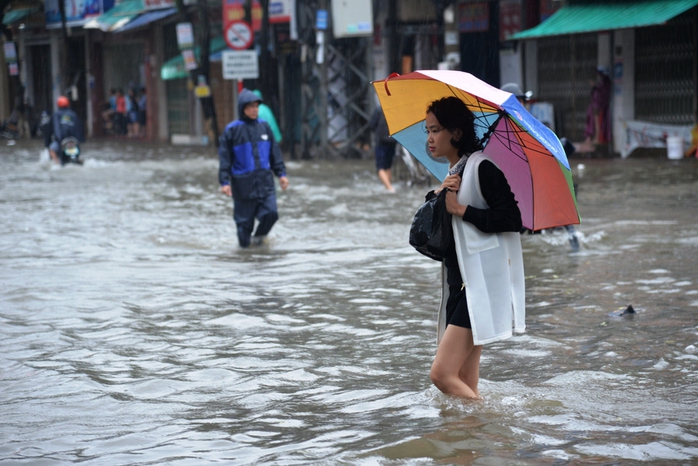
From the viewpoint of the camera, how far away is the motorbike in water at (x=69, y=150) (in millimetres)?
21641

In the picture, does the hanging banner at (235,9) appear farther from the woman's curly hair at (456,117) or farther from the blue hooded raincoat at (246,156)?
the woman's curly hair at (456,117)

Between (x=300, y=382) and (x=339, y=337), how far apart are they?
1131mm

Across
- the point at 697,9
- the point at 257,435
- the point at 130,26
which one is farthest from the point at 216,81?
the point at 257,435

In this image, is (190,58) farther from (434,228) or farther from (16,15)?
(434,228)

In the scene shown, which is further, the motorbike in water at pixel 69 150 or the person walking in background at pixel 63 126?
the motorbike in water at pixel 69 150

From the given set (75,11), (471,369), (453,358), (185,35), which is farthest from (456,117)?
(75,11)

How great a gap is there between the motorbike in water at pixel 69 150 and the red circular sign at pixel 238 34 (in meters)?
4.10

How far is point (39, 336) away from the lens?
6.90 m

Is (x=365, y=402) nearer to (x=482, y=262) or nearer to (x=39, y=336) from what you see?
(x=482, y=262)

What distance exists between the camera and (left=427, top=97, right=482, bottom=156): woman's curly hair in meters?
4.45

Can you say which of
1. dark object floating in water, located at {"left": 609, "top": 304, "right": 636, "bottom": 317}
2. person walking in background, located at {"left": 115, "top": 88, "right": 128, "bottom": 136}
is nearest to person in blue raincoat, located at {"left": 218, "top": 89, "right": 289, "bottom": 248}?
dark object floating in water, located at {"left": 609, "top": 304, "right": 636, "bottom": 317}

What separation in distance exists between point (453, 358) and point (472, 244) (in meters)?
0.55

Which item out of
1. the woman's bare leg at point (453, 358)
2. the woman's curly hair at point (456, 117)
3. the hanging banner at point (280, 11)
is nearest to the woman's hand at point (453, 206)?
the woman's curly hair at point (456, 117)

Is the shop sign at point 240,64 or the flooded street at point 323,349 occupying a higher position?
the shop sign at point 240,64
